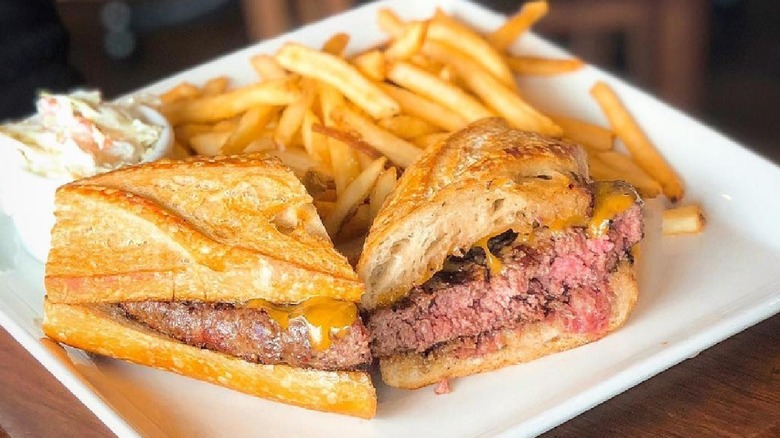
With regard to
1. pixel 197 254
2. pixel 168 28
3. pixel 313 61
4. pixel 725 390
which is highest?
pixel 313 61

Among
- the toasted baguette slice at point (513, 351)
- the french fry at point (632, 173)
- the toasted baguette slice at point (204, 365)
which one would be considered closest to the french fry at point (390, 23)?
the french fry at point (632, 173)

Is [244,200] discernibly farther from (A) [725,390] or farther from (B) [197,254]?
(A) [725,390]

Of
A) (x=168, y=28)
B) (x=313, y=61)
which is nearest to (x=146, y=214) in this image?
(x=313, y=61)

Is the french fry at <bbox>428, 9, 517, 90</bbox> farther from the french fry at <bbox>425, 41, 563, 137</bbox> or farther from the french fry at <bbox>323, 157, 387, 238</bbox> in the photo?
the french fry at <bbox>323, 157, 387, 238</bbox>

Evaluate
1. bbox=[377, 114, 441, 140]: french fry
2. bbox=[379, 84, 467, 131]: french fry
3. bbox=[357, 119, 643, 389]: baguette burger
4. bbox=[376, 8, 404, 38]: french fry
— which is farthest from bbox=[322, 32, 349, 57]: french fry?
bbox=[357, 119, 643, 389]: baguette burger

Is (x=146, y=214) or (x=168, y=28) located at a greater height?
(x=146, y=214)

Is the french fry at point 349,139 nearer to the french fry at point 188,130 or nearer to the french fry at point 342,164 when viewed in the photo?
the french fry at point 342,164

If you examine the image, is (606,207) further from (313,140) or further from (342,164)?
(313,140)
